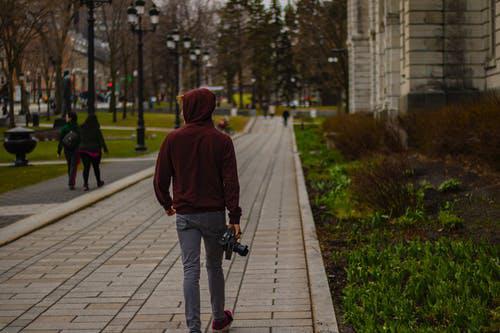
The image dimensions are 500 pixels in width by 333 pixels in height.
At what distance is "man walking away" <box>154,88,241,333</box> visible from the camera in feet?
19.0

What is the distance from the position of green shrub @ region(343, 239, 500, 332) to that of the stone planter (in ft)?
60.7

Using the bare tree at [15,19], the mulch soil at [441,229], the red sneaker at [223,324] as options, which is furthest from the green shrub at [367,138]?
the bare tree at [15,19]

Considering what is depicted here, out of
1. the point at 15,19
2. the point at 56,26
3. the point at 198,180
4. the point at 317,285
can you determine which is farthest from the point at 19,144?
the point at 56,26

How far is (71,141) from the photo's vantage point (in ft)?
57.8

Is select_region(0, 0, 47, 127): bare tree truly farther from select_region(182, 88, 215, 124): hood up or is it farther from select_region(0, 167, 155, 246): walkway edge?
select_region(182, 88, 215, 124): hood up

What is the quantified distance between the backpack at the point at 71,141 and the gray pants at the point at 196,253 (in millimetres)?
12164

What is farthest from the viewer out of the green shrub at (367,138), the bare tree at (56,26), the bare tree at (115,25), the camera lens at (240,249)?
the bare tree at (115,25)

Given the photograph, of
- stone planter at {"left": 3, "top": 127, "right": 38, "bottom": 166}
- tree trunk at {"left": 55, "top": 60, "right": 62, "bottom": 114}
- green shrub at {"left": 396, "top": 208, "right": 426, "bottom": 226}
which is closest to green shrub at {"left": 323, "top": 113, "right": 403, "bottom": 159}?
green shrub at {"left": 396, "top": 208, "right": 426, "bottom": 226}

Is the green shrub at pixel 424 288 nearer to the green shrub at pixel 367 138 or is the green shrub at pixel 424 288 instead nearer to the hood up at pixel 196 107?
the hood up at pixel 196 107

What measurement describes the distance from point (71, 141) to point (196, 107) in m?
12.3

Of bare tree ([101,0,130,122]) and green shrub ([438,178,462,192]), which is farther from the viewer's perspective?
bare tree ([101,0,130,122])

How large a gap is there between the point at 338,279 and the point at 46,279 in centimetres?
293

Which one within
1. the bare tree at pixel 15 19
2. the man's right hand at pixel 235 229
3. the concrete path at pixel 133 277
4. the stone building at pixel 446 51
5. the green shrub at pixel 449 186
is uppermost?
the bare tree at pixel 15 19

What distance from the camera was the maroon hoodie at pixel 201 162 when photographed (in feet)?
19.0
